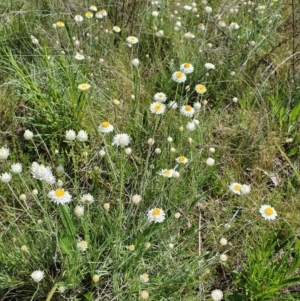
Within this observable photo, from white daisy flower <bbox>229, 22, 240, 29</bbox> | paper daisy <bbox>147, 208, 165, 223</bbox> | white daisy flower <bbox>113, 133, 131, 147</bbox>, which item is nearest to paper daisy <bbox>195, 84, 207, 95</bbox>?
white daisy flower <bbox>113, 133, 131, 147</bbox>

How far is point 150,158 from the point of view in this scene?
2064mm

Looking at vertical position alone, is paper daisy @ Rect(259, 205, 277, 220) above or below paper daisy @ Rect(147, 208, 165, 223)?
below

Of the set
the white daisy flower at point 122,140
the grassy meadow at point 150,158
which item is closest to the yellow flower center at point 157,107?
the grassy meadow at point 150,158

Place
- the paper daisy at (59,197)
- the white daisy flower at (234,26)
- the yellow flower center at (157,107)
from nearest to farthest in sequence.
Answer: the paper daisy at (59,197) < the yellow flower center at (157,107) < the white daisy flower at (234,26)

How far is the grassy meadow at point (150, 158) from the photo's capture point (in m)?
1.52

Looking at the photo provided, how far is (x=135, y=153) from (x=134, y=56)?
0.94m

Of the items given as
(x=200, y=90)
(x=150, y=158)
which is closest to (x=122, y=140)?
(x=150, y=158)

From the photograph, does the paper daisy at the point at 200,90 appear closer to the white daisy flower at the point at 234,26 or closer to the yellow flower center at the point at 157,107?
the yellow flower center at the point at 157,107

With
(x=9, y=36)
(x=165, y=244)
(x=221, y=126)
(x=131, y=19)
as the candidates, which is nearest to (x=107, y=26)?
(x=131, y=19)

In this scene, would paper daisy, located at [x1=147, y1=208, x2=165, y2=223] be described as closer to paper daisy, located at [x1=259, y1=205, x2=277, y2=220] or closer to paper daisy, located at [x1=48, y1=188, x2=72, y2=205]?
paper daisy, located at [x1=48, y1=188, x2=72, y2=205]

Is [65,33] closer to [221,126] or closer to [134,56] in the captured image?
[134,56]

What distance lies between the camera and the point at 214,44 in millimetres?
2975

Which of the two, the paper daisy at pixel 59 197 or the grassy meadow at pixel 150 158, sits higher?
the paper daisy at pixel 59 197

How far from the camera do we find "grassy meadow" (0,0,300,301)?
152cm
